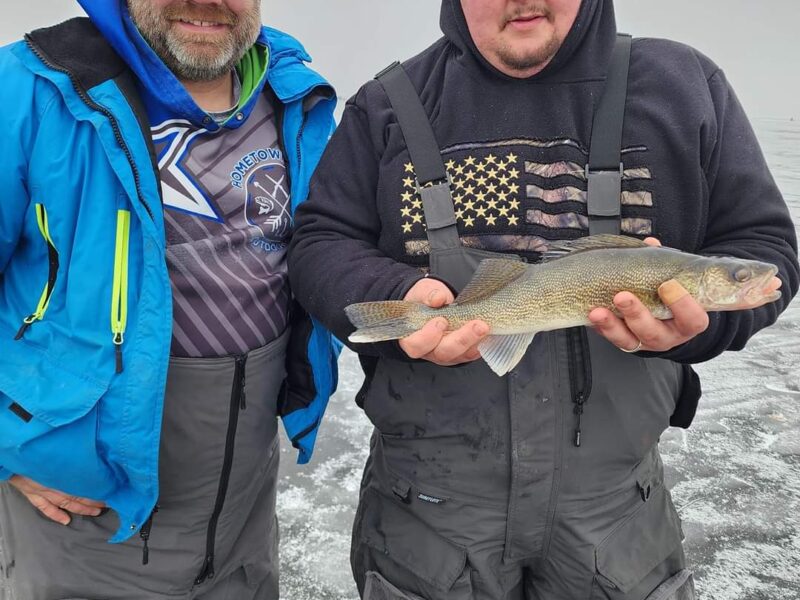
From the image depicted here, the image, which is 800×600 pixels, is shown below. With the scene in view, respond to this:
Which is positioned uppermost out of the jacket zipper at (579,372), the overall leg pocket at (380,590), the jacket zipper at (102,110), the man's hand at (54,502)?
the jacket zipper at (102,110)

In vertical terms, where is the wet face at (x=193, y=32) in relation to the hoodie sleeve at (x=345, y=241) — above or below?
above

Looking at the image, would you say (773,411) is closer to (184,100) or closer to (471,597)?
(471,597)

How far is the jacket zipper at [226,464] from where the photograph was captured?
2084 mm

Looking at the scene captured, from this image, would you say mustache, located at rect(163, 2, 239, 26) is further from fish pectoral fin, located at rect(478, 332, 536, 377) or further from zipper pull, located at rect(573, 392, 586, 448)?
zipper pull, located at rect(573, 392, 586, 448)

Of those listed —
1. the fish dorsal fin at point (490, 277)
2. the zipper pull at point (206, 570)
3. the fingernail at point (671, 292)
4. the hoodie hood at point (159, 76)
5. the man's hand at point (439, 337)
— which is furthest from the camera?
the zipper pull at point (206, 570)

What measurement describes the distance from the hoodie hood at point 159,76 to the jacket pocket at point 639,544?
6.22 ft

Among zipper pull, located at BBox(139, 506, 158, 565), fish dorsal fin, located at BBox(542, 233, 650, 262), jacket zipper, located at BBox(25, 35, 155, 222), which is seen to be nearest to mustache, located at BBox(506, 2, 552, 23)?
fish dorsal fin, located at BBox(542, 233, 650, 262)

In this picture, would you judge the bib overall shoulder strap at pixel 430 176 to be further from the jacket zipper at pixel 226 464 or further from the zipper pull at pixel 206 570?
the zipper pull at pixel 206 570

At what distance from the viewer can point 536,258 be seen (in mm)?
1917

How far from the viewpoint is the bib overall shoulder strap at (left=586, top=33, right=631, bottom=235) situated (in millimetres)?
1820

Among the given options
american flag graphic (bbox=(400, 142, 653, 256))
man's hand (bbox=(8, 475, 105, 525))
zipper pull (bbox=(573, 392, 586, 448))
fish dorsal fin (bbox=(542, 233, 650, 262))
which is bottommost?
man's hand (bbox=(8, 475, 105, 525))

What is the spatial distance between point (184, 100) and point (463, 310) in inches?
45.4

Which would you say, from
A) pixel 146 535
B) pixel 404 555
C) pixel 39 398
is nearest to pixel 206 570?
pixel 146 535

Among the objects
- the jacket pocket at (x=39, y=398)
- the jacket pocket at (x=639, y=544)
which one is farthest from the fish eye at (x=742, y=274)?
the jacket pocket at (x=39, y=398)
